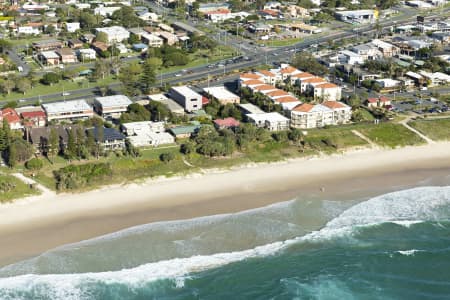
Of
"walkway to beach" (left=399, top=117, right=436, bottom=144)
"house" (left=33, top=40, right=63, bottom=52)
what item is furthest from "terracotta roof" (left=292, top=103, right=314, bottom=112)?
"house" (left=33, top=40, right=63, bottom=52)

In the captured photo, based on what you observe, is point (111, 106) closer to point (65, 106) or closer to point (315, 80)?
point (65, 106)

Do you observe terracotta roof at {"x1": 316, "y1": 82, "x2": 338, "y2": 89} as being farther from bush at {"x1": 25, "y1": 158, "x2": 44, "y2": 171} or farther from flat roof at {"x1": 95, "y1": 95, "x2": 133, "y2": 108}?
bush at {"x1": 25, "y1": 158, "x2": 44, "y2": 171}

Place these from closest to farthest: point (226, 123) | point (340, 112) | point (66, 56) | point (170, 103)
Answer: point (226, 123) → point (340, 112) → point (170, 103) → point (66, 56)

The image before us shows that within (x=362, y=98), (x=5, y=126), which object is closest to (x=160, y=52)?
(x=362, y=98)

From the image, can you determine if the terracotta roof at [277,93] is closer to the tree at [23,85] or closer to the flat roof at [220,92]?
the flat roof at [220,92]

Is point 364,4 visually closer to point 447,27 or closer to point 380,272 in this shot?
point 447,27

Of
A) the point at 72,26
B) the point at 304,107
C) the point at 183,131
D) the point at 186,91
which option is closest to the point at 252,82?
the point at 186,91

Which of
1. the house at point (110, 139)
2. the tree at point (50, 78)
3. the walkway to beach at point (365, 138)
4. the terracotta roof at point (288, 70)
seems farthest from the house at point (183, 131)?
the tree at point (50, 78)
